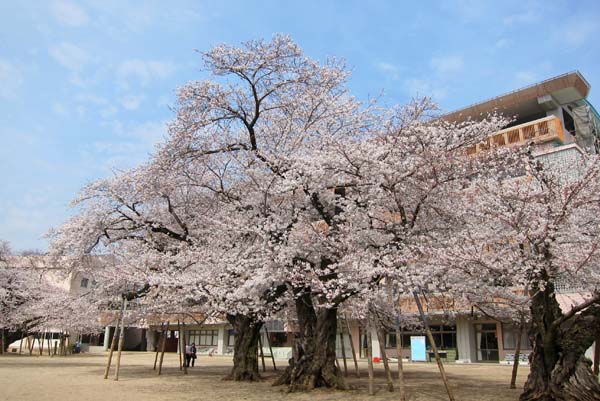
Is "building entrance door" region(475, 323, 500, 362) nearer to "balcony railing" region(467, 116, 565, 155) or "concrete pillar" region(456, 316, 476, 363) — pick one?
"concrete pillar" region(456, 316, 476, 363)

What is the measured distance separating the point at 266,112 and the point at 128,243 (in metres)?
8.49

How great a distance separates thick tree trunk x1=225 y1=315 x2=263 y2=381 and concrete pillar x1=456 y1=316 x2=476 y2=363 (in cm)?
1782

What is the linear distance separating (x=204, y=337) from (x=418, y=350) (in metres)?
25.1

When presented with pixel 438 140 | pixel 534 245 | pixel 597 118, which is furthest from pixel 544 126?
pixel 534 245

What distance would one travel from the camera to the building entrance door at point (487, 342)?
96.8ft

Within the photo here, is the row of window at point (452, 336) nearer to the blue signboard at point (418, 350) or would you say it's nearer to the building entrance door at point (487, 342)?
the building entrance door at point (487, 342)

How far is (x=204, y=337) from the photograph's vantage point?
48562 millimetres

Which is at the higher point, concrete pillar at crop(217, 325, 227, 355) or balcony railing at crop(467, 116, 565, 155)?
balcony railing at crop(467, 116, 565, 155)

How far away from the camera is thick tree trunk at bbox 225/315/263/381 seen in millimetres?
16547

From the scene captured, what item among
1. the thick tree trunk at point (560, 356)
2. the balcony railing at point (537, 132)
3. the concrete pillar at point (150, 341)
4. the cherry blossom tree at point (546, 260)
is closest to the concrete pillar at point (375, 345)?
the balcony railing at point (537, 132)

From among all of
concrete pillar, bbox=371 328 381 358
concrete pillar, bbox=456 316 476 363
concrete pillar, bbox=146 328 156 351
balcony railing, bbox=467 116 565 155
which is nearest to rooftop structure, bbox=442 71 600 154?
balcony railing, bbox=467 116 565 155

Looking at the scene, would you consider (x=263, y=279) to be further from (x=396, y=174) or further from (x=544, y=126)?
(x=544, y=126)

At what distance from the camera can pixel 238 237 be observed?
15445mm

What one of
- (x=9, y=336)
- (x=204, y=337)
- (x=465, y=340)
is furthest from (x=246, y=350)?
(x=9, y=336)
